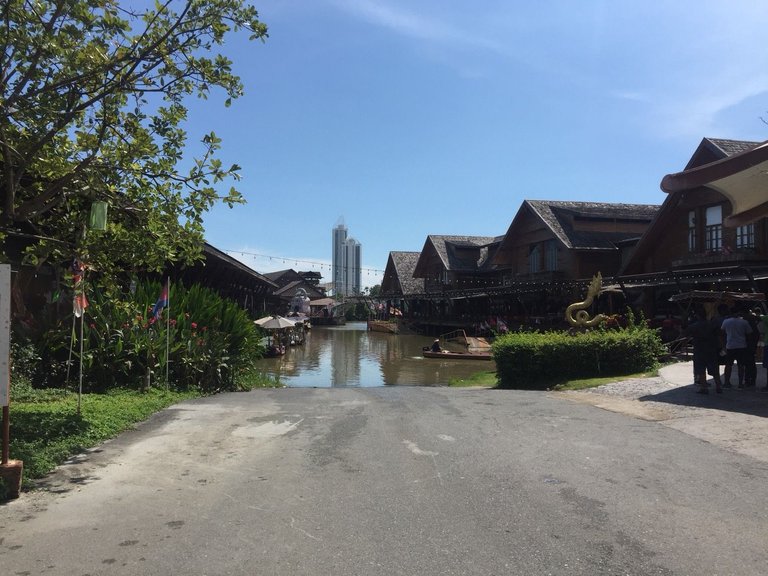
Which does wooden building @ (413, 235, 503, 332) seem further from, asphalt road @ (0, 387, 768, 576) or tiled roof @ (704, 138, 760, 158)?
asphalt road @ (0, 387, 768, 576)

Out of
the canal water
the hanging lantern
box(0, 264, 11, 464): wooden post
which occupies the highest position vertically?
the hanging lantern

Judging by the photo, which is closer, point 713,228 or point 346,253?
point 713,228

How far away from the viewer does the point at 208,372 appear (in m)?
13.1

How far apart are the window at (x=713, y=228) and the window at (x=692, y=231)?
0.75 m

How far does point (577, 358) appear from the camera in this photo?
50.2 feet

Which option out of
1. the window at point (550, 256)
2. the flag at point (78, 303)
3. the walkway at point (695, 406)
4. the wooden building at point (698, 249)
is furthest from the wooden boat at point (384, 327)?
the flag at point (78, 303)

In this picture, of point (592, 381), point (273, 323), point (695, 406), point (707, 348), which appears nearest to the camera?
point (695, 406)

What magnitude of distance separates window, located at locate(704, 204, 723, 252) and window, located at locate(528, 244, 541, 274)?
14.9m

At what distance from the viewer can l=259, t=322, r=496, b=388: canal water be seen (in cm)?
2314

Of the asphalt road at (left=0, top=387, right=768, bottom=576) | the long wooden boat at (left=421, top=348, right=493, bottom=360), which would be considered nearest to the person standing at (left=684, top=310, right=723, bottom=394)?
the asphalt road at (left=0, top=387, right=768, bottom=576)

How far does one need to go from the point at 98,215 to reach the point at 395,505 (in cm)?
539

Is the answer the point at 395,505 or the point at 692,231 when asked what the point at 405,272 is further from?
the point at 395,505

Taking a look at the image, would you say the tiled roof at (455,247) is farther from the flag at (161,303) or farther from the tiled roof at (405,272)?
the flag at (161,303)

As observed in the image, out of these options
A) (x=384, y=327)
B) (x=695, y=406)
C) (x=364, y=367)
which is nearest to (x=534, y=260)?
(x=364, y=367)
